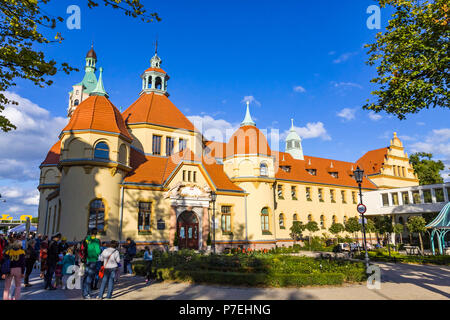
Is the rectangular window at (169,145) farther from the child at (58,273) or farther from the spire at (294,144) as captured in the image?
the spire at (294,144)

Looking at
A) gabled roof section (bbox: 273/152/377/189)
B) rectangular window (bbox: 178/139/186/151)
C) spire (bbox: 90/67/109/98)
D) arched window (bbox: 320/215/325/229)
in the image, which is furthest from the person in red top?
arched window (bbox: 320/215/325/229)

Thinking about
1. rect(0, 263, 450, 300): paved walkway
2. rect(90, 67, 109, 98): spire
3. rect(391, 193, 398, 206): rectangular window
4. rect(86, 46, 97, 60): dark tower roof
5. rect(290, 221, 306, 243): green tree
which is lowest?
rect(0, 263, 450, 300): paved walkway

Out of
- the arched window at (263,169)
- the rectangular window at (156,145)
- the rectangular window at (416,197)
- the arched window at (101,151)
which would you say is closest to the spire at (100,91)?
the arched window at (101,151)

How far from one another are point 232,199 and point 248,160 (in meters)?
5.21

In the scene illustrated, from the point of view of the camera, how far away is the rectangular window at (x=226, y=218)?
95.5 feet

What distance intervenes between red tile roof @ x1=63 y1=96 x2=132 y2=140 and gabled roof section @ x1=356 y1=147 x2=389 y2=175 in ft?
133

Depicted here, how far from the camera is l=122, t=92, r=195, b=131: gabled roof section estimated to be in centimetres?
3162

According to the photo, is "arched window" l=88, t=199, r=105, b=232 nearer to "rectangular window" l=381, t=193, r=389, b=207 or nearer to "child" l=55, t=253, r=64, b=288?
"child" l=55, t=253, r=64, b=288

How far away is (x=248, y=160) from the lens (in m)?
32.9

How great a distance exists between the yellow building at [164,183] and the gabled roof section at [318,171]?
10.0 inches

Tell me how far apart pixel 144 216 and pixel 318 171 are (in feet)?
94.5

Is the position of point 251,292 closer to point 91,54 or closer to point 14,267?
point 14,267
